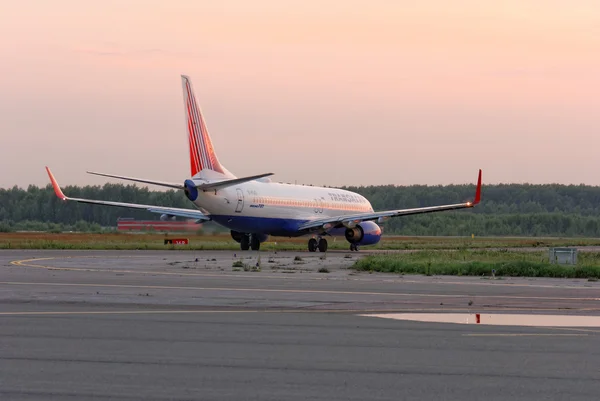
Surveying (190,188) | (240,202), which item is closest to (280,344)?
(190,188)

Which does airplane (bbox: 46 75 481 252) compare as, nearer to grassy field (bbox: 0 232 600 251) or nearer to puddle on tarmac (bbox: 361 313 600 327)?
grassy field (bbox: 0 232 600 251)

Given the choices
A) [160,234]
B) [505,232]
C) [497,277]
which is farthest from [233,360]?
[505,232]

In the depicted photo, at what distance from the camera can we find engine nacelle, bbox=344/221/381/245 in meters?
56.1

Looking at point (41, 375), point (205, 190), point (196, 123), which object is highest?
point (196, 123)

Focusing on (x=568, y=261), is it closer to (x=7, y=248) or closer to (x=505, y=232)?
(x=7, y=248)

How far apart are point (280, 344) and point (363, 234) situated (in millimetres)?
42844

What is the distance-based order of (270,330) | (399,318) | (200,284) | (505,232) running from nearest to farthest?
(270,330) → (399,318) → (200,284) → (505,232)

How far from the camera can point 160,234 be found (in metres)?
84.6

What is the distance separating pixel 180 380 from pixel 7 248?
43977 mm

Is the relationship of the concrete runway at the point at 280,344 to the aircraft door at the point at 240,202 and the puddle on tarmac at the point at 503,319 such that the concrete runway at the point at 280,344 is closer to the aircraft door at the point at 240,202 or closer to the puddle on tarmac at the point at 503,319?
the puddle on tarmac at the point at 503,319

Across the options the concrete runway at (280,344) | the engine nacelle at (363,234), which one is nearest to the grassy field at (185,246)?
the engine nacelle at (363,234)

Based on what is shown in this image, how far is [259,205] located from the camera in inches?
2109

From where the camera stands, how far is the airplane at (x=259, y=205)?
5031 centimetres

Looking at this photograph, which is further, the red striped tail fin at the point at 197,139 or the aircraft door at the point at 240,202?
the aircraft door at the point at 240,202
